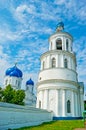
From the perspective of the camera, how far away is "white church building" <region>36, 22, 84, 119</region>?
25.3m

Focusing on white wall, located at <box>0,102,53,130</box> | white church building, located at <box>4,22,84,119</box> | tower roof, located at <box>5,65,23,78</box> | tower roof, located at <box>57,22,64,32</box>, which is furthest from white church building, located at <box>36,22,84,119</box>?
tower roof, located at <box>5,65,23,78</box>

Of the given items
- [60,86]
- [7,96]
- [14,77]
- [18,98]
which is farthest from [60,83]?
[14,77]

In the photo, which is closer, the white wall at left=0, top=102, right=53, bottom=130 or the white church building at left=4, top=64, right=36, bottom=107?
the white wall at left=0, top=102, right=53, bottom=130

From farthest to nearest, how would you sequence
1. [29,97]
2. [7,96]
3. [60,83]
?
[29,97]
[7,96]
[60,83]

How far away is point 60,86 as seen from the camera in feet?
85.3

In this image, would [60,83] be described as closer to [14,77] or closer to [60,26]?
[60,26]

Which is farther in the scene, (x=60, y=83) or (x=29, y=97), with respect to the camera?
(x=29, y=97)

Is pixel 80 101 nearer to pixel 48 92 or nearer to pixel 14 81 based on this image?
pixel 48 92

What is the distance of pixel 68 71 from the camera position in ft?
90.0

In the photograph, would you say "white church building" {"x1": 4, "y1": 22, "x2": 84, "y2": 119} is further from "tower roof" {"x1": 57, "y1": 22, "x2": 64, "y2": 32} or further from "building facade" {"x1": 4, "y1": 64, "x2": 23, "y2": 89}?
"building facade" {"x1": 4, "y1": 64, "x2": 23, "y2": 89}

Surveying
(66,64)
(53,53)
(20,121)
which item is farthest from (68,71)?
(20,121)

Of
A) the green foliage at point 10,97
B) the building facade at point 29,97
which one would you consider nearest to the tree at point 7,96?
the green foliage at point 10,97

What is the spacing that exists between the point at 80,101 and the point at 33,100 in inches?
983

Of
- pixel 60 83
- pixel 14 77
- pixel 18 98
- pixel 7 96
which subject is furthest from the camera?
pixel 14 77
